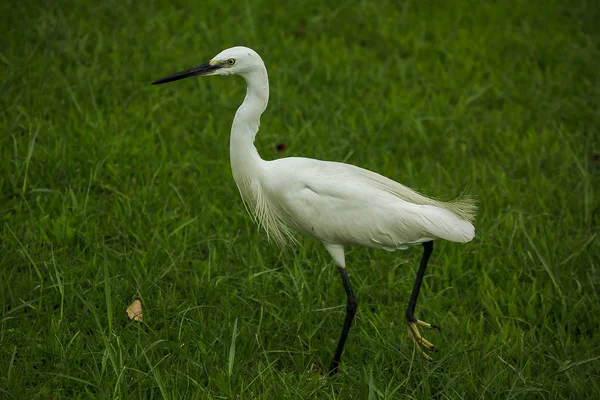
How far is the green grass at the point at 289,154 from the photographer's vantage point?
3639 mm

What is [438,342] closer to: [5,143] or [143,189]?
[143,189]

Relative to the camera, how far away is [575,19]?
7.75m

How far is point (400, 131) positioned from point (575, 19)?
3.11 meters

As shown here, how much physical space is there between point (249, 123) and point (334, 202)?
0.63 metres

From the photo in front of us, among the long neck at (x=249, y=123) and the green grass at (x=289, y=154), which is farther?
the long neck at (x=249, y=123)

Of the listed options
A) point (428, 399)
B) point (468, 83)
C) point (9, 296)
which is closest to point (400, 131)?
point (468, 83)

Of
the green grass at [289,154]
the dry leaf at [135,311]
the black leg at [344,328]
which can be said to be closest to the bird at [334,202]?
the black leg at [344,328]

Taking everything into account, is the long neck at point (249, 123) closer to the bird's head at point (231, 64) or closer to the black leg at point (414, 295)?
the bird's head at point (231, 64)

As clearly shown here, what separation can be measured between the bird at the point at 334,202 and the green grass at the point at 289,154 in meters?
0.37

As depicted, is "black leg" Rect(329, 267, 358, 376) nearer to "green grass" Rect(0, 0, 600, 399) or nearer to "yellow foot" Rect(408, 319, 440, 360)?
"green grass" Rect(0, 0, 600, 399)

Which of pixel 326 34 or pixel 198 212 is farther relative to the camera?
pixel 326 34

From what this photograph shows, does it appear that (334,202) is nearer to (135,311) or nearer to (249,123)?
(249,123)

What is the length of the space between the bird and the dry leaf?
0.89m

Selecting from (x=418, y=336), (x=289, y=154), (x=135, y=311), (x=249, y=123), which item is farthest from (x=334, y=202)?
(x=289, y=154)
